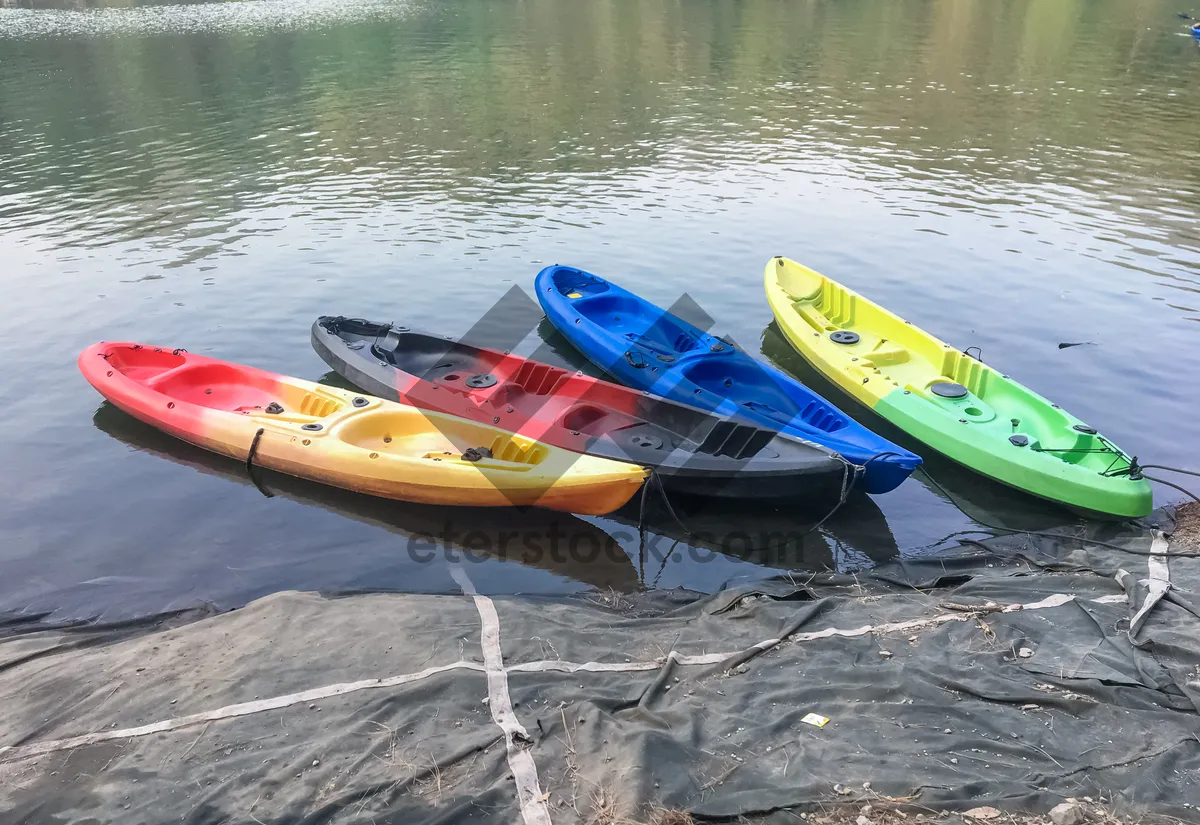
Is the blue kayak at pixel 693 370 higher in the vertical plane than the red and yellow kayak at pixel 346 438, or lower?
higher

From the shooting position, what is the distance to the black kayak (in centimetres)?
838

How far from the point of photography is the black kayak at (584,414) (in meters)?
8.38

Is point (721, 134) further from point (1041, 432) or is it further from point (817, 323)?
point (1041, 432)

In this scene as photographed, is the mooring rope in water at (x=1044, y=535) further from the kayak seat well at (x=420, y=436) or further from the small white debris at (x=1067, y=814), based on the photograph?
the kayak seat well at (x=420, y=436)

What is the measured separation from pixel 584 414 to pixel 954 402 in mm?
4272

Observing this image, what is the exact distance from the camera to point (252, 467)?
→ 9.68 meters

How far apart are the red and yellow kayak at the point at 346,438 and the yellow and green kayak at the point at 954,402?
3720mm

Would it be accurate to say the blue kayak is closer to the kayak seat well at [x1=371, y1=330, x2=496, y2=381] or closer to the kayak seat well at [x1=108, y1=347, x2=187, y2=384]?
the kayak seat well at [x1=371, y1=330, x2=496, y2=381]

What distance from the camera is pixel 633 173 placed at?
21172 mm

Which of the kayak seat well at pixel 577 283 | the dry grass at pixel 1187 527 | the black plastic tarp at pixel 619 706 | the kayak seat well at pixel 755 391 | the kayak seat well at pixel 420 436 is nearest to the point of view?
the black plastic tarp at pixel 619 706

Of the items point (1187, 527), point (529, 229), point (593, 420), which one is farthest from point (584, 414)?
point (529, 229)

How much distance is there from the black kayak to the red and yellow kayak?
0.33 metres

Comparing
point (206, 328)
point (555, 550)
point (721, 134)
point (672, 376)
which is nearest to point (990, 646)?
point (555, 550)

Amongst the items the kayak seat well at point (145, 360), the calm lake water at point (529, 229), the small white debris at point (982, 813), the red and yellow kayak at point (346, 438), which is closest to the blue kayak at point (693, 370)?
the calm lake water at point (529, 229)
